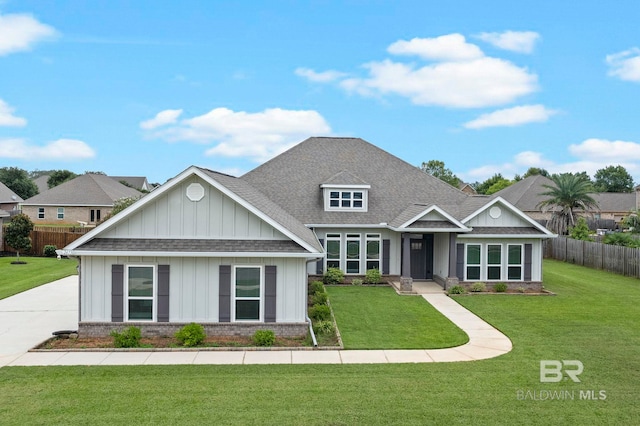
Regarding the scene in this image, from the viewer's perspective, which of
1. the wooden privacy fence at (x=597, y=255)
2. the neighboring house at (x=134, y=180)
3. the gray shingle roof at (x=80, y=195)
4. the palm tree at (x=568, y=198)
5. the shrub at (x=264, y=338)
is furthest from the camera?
the neighboring house at (x=134, y=180)

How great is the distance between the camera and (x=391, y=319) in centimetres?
1625

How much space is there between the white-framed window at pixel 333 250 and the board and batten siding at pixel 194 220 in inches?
418

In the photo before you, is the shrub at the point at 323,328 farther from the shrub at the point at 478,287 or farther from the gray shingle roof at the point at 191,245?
the shrub at the point at 478,287

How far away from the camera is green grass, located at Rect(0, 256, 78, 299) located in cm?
2247

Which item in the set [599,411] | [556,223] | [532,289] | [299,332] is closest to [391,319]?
[299,332]

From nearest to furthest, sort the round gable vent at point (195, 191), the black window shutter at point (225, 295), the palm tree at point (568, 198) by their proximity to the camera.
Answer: the black window shutter at point (225, 295)
the round gable vent at point (195, 191)
the palm tree at point (568, 198)

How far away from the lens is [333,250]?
24422 mm

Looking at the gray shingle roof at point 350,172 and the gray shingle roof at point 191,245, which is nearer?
the gray shingle roof at point 191,245

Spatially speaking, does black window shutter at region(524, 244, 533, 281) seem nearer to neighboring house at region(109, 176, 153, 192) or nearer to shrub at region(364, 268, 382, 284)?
shrub at region(364, 268, 382, 284)

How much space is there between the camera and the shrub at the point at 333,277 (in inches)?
925

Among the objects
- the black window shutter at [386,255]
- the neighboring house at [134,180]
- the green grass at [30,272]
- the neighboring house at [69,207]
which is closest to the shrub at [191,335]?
the green grass at [30,272]

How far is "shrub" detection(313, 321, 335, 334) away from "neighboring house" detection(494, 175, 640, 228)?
1306 inches

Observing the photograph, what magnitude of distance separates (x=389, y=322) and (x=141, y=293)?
763 centimetres

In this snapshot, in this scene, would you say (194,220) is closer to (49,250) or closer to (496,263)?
(496,263)
